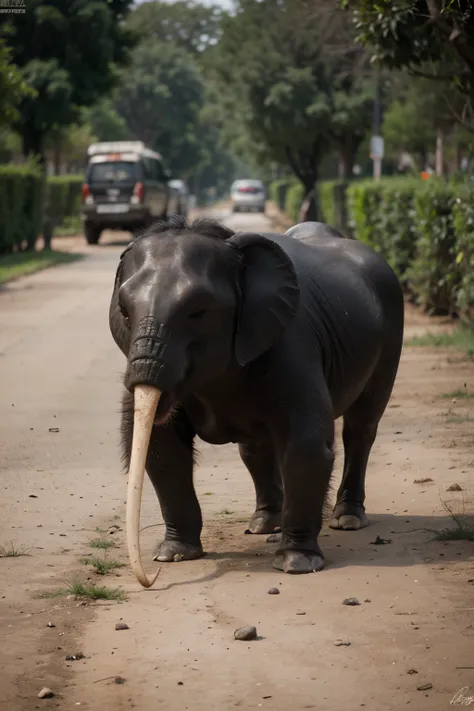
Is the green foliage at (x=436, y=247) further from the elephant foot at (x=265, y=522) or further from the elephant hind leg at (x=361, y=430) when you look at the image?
the elephant foot at (x=265, y=522)

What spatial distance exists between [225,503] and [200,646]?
2622 millimetres

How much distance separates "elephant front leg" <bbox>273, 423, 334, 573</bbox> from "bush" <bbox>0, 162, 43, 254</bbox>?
2359 cm

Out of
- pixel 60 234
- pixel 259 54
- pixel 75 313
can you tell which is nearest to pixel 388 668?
pixel 75 313

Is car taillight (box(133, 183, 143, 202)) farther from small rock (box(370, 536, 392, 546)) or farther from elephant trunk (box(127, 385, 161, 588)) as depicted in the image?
elephant trunk (box(127, 385, 161, 588))

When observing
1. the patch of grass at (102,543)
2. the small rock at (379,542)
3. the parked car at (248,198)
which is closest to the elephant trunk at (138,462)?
the patch of grass at (102,543)

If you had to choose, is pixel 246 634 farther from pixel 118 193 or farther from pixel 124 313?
pixel 118 193

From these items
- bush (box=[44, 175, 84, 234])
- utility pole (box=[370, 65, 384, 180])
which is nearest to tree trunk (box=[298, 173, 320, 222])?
utility pole (box=[370, 65, 384, 180])

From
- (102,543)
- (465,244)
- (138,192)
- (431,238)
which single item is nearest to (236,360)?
(102,543)

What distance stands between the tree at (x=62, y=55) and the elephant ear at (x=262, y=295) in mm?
30399

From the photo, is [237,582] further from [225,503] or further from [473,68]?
[473,68]

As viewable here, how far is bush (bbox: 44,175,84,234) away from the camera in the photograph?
44.0 m

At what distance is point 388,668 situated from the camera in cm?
500

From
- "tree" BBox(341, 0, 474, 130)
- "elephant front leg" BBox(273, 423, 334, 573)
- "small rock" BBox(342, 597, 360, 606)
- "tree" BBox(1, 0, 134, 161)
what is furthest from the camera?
"tree" BBox(1, 0, 134, 161)

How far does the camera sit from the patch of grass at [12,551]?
675 cm
